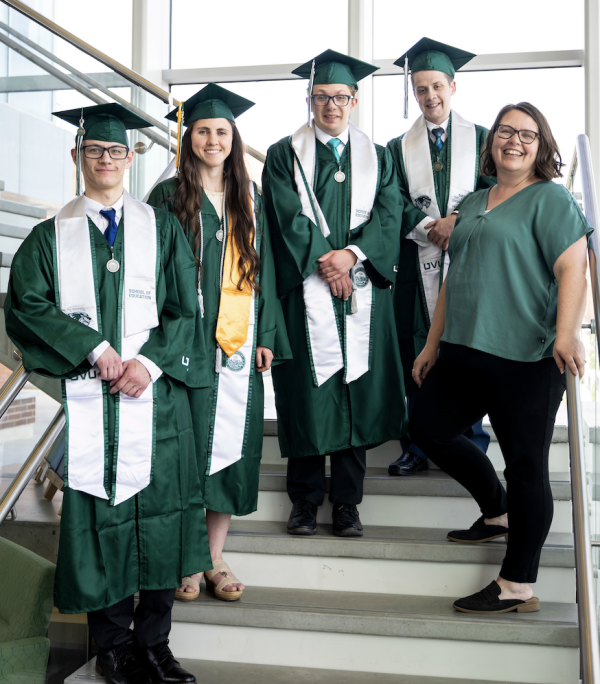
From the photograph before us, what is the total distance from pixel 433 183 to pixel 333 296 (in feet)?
2.04

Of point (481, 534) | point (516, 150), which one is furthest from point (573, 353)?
point (481, 534)

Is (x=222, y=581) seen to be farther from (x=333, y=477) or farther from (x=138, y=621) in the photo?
(x=333, y=477)

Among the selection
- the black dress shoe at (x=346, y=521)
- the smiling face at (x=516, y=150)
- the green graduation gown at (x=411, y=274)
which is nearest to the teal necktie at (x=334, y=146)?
the green graduation gown at (x=411, y=274)

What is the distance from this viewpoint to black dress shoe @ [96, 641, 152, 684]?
207 cm

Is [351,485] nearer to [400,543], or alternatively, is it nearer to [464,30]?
[400,543]

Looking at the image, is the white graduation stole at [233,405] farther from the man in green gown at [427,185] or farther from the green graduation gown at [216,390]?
the man in green gown at [427,185]

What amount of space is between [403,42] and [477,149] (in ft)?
12.6

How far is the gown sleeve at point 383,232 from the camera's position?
2.64 m

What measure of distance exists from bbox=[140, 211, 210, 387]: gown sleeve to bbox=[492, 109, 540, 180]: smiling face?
38.9 inches

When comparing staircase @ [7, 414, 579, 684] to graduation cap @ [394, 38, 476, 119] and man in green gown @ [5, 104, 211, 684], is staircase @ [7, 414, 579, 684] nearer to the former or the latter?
man in green gown @ [5, 104, 211, 684]

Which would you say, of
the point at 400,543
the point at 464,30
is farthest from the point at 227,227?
the point at 464,30

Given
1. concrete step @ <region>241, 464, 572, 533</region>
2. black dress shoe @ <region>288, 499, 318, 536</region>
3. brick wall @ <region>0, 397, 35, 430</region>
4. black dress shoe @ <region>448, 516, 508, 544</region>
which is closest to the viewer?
black dress shoe @ <region>448, 516, 508, 544</region>

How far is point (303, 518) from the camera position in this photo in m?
2.62

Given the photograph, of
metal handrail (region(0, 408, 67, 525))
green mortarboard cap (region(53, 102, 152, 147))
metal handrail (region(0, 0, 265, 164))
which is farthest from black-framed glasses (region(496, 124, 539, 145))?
metal handrail (region(0, 0, 265, 164))
